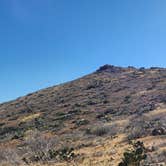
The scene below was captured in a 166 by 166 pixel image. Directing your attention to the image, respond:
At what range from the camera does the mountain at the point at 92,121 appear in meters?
20.6

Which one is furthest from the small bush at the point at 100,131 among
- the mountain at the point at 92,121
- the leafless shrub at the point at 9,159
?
the leafless shrub at the point at 9,159

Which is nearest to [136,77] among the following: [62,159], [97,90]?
[97,90]

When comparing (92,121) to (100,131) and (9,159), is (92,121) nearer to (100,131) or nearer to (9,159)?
(100,131)

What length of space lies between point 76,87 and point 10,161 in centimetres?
4882

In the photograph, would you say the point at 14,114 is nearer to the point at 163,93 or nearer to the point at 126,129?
the point at 163,93

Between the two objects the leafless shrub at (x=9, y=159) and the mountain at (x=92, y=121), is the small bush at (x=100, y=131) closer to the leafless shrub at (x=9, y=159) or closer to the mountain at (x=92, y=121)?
the mountain at (x=92, y=121)

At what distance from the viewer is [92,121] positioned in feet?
129

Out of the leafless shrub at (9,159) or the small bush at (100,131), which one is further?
the small bush at (100,131)

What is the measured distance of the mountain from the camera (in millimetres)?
20594

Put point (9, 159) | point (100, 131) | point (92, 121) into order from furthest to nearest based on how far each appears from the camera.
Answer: point (92, 121) < point (100, 131) < point (9, 159)

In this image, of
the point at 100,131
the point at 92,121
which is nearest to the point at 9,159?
the point at 100,131

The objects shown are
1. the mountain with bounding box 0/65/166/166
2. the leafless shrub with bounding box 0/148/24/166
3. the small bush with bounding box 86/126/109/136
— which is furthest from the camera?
the small bush with bounding box 86/126/109/136

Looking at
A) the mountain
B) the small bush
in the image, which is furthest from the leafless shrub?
the small bush

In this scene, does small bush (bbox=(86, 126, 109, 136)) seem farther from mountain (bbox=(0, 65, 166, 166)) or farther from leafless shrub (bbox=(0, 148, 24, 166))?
leafless shrub (bbox=(0, 148, 24, 166))
